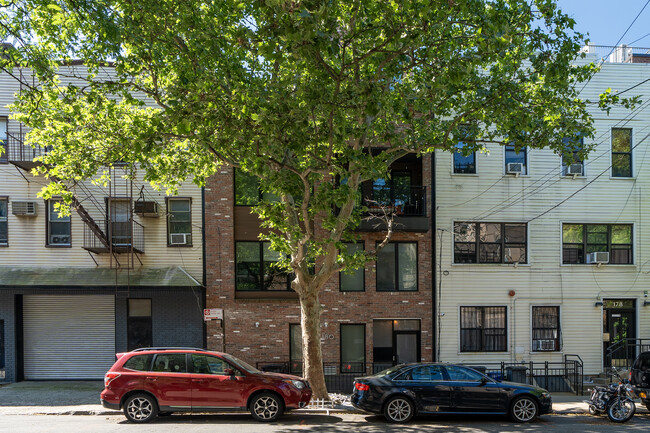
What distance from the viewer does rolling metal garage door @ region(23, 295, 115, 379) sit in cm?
1797

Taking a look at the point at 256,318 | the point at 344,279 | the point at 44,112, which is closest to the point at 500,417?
the point at 344,279

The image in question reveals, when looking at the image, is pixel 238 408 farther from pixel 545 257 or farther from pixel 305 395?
pixel 545 257

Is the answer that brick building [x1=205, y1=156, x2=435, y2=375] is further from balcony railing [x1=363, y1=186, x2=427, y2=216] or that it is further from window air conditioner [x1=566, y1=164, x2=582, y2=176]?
window air conditioner [x1=566, y1=164, x2=582, y2=176]

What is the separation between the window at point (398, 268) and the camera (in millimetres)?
18656

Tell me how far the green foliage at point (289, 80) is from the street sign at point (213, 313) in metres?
4.93

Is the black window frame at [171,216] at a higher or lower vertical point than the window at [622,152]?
lower

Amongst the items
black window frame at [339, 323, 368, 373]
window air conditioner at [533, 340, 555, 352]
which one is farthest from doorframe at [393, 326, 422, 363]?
window air conditioner at [533, 340, 555, 352]

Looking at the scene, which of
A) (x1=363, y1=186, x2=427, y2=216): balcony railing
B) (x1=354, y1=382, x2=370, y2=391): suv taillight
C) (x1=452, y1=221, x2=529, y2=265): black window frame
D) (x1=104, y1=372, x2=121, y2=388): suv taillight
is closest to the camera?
(x1=104, y1=372, x2=121, y2=388): suv taillight

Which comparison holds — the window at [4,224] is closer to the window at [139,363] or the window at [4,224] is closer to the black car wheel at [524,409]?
the window at [139,363]

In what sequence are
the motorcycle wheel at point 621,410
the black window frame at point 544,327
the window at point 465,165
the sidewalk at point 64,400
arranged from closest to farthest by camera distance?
the motorcycle wheel at point 621,410
the sidewalk at point 64,400
the black window frame at point 544,327
the window at point 465,165

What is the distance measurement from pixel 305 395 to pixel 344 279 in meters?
6.77

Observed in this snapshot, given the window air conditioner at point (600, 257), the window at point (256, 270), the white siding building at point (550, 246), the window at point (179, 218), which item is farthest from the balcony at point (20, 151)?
the window air conditioner at point (600, 257)

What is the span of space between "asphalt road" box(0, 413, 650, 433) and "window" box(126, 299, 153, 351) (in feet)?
16.8

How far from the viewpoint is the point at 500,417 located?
1259cm
